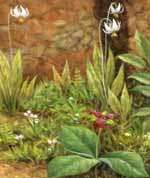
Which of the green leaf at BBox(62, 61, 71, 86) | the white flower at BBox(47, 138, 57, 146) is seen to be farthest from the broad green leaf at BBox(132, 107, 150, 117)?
the green leaf at BBox(62, 61, 71, 86)

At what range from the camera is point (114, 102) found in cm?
509

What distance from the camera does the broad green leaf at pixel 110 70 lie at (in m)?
5.29

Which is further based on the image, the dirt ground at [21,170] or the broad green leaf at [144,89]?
the broad green leaf at [144,89]

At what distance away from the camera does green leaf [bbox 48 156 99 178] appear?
4223 millimetres

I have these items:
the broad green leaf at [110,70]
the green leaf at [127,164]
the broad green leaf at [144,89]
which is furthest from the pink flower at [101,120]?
the broad green leaf at [110,70]

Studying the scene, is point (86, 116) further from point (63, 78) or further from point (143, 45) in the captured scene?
point (143, 45)

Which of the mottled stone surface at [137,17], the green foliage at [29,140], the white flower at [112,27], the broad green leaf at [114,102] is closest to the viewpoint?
the green foliage at [29,140]

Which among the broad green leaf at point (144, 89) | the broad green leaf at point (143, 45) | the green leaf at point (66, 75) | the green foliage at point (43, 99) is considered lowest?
the green foliage at point (43, 99)

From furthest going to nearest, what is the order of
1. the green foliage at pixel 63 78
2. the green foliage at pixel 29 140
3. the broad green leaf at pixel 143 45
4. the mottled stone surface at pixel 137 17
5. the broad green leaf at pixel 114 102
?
the mottled stone surface at pixel 137 17 → the green foliage at pixel 63 78 → the broad green leaf at pixel 143 45 → the broad green leaf at pixel 114 102 → the green foliage at pixel 29 140

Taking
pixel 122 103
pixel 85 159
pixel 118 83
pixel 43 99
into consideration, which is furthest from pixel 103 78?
pixel 85 159

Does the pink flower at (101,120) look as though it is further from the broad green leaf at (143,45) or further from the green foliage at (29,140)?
the broad green leaf at (143,45)

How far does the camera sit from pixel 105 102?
5242mm

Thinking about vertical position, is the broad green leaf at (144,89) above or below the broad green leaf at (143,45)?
below

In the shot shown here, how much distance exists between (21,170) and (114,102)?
3.10ft
